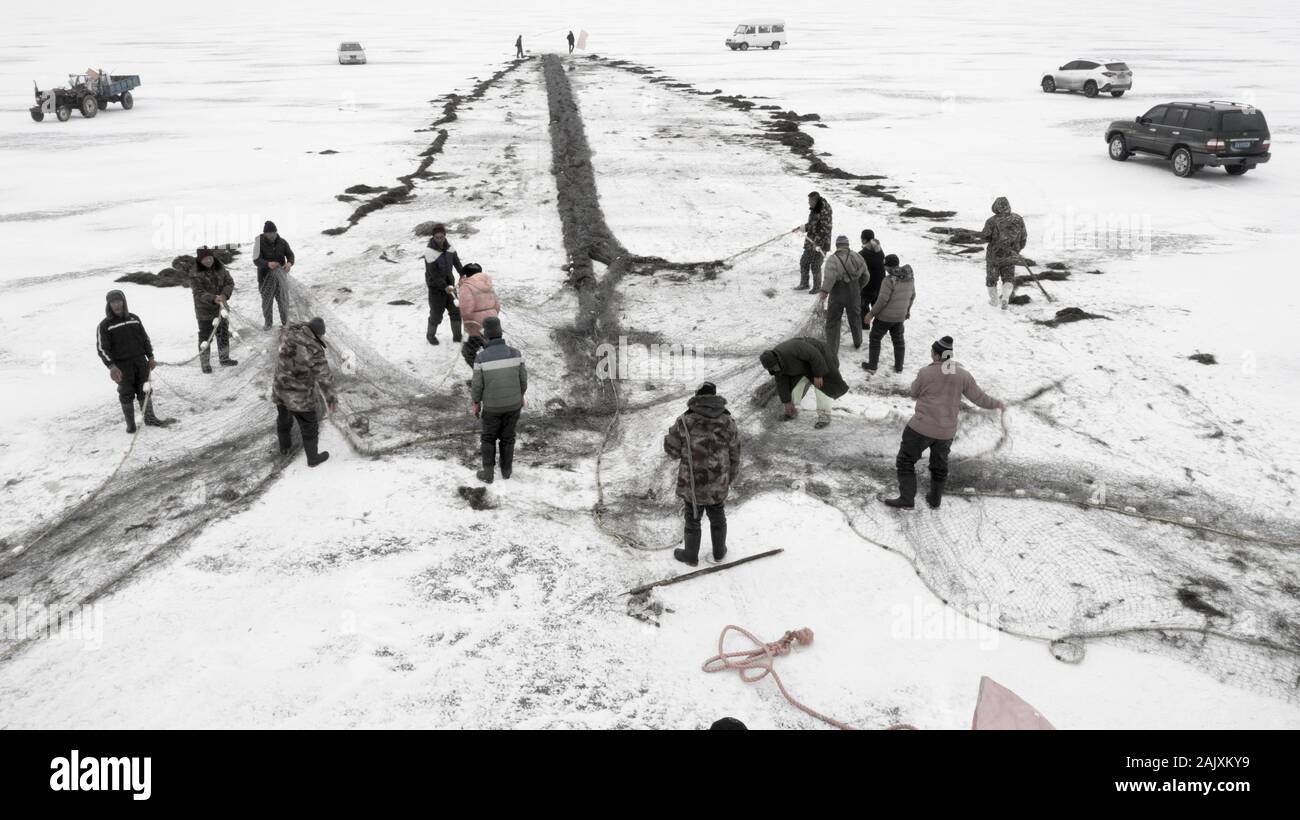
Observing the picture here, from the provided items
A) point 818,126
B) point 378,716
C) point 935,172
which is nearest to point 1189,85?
point 818,126

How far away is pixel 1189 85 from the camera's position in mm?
35094

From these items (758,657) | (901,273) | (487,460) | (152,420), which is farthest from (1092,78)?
(152,420)

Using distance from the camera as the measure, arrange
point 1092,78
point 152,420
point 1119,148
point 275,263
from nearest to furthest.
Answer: point 152,420
point 275,263
point 1119,148
point 1092,78

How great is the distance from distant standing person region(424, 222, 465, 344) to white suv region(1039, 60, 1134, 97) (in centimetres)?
3272

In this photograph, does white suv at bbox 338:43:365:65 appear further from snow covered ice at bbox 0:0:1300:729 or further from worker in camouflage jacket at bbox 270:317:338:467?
worker in camouflage jacket at bbox 270:317:338:467

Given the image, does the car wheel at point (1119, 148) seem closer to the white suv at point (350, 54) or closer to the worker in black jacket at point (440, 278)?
the worker in black jacket at point (440, 278)

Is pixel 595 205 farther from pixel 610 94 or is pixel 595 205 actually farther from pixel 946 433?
pixel 610 94

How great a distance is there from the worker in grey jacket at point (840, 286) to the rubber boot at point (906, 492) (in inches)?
120

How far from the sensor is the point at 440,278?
10328 millimetres

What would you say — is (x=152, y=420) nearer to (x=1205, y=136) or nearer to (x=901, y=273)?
(x=901, y=273)

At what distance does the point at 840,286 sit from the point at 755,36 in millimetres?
51528

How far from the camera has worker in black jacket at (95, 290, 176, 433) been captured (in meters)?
8.14

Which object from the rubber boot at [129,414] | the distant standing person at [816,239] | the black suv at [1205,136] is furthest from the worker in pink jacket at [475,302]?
the black suv at [1205,136]

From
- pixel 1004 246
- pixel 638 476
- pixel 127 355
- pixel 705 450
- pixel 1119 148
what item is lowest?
pixel 638 476
